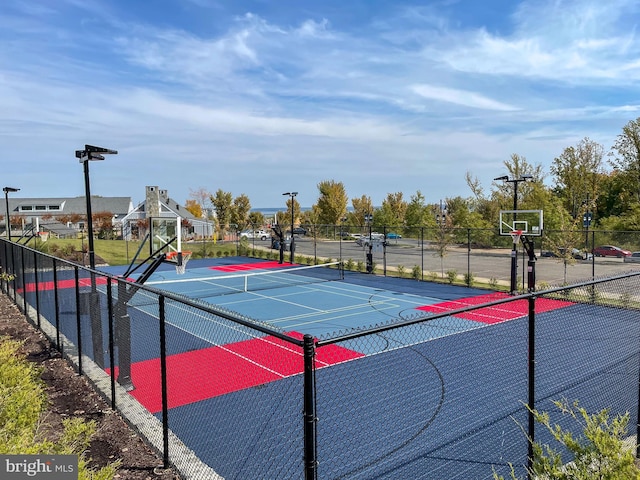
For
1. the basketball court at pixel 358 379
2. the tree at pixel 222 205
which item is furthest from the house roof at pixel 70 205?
the basketball court at pixel 358 379

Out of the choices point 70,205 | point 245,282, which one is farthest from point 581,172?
point 70,205

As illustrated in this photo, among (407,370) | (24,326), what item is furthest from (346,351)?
(24,326)

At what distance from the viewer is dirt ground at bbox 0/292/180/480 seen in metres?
5.22

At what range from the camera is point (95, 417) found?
654 cm

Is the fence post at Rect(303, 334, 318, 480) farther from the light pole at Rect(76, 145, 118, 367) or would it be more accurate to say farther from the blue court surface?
the light pole at Rect(76, 145, 118, 367)

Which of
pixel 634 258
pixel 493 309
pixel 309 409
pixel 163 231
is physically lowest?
pixel 493 309

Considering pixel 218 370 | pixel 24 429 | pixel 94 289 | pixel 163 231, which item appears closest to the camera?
pixel 24 429

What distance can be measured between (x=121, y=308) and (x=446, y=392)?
5.88 metres

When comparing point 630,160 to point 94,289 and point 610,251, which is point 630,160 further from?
point 94,289

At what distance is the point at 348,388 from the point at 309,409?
19.3 feet

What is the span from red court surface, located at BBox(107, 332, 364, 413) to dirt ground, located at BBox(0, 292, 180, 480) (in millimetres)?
1047

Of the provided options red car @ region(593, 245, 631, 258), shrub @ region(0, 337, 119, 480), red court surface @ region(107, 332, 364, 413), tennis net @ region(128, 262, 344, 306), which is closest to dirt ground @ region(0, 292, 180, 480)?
shrub @ region(0, 337, 119, 480)

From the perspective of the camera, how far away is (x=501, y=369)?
996 cm

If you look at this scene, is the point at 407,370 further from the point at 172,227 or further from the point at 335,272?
the point at 335,272
